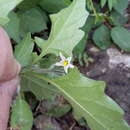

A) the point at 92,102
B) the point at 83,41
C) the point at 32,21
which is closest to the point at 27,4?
the point at 32,21

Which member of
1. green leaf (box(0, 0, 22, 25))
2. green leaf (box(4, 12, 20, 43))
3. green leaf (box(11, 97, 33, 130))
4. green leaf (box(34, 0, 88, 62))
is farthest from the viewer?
green leaf (box(4, 12, 20, 43))

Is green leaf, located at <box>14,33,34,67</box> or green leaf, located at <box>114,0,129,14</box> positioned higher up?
green leaf, located at <box>14,33,34,67</box>

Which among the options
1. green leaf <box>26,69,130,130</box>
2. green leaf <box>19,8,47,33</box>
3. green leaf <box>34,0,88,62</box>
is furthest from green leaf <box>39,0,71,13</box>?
green leaf <box>26,69,130,130</box>

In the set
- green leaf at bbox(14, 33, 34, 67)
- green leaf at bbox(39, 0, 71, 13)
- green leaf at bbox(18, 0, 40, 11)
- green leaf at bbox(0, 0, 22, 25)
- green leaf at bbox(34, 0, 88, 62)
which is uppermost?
green leaf at bbox(0, 0, 22, 25)

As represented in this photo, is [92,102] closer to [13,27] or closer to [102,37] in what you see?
[13,27]

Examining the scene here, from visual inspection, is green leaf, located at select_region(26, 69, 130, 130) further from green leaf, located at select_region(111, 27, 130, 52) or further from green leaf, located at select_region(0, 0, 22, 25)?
green leaf, located at select_region(111, 27, 130, 52)
